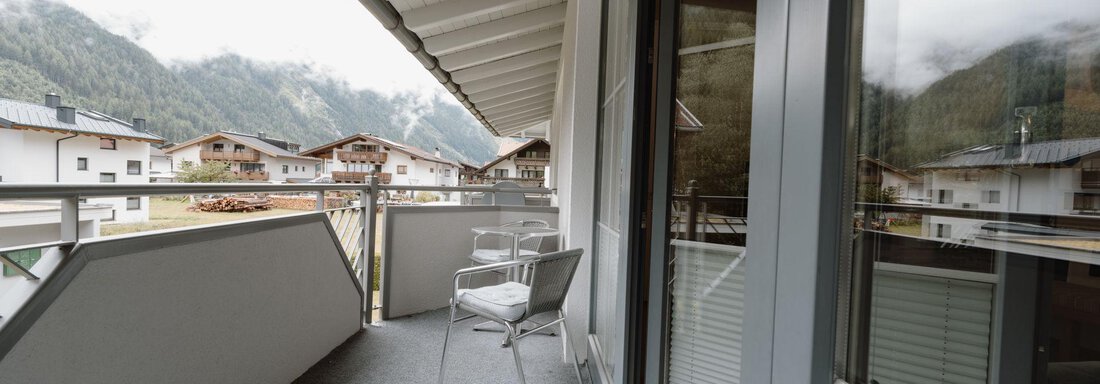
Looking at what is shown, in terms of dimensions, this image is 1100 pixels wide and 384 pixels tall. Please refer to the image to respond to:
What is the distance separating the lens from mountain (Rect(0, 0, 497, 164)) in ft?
39.2

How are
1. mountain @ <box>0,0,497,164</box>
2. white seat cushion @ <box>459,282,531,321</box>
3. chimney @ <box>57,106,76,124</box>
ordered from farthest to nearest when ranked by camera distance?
mountain @ <box>0,0,497,164</box>
chimney @ <box>57,106,76,124</box>
white seat cushion @ <box>459,282,531,321</box>

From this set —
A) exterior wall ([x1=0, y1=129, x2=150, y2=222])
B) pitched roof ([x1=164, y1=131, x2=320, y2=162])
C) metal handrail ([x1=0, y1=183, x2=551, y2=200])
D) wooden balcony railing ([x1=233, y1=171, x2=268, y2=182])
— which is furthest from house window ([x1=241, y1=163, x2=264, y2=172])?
metal handrail ([x1=0, y1=183, x2=551, y2=200])

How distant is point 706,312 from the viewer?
127cm

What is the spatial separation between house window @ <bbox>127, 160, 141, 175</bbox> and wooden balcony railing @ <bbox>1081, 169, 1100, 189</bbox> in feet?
19.2

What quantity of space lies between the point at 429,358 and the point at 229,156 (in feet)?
61.9

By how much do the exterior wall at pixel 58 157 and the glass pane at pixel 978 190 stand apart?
367cm

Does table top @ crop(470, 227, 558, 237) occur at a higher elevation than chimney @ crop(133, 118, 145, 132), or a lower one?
lower

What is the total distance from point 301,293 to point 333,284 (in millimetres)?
421

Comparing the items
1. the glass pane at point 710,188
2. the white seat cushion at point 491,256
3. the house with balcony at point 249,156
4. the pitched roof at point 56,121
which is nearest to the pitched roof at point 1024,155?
the glass pane at point 710,188

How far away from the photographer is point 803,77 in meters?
0.58

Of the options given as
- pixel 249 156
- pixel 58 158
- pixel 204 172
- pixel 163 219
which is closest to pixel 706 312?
pixel 163 219

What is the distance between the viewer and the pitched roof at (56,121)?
435cm

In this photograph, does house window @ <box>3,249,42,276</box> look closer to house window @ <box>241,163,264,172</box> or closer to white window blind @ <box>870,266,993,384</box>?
white window blind @ <box>870,266,993,384</box>

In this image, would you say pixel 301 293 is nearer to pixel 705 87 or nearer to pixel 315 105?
pixel 705 87
